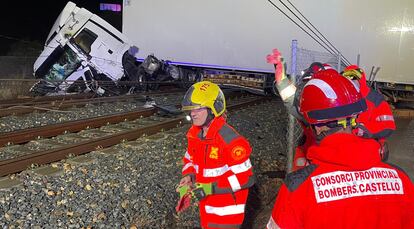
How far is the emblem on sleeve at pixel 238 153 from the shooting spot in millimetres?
3021

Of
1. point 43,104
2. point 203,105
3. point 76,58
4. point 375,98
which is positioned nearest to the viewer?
point 203,105

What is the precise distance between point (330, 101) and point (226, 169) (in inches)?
56.7

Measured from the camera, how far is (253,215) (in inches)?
220

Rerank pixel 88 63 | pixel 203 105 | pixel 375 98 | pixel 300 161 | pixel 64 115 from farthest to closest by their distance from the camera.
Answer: pixel 88 63
pixel 64 115
pixel 375 98
pixel 300 161
pixel 203 105

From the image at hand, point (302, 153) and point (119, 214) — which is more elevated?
point (302, 153)

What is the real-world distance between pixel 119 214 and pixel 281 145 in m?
4.87

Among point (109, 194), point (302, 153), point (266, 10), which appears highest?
point (266, 10)

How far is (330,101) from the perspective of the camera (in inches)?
69.1

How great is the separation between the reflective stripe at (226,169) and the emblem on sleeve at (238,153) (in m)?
0.05

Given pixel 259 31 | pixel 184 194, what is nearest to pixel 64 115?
pixel 184 194

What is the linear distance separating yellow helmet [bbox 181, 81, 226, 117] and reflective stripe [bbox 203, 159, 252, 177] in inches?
15.5

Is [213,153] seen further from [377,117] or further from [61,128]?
[61,128]

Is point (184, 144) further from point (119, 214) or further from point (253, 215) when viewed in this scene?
point (119, 214)

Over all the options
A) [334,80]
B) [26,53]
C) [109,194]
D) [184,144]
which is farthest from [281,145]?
[26,53]
